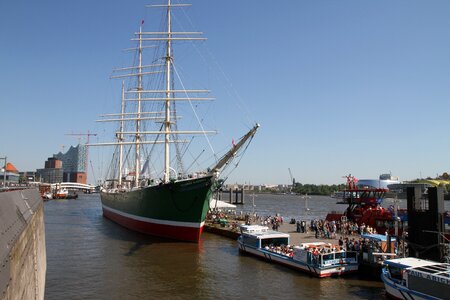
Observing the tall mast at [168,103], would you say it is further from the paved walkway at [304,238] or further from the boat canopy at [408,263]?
the boat canopy at [408,263]

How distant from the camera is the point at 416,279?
1827cm

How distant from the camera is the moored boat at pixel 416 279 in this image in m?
17.1

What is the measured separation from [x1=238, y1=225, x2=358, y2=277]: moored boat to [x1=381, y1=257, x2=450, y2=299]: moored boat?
386 cm

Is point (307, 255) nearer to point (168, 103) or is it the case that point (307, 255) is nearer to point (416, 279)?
point (416, 279)

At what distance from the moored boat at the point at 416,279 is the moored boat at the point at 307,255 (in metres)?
3.86

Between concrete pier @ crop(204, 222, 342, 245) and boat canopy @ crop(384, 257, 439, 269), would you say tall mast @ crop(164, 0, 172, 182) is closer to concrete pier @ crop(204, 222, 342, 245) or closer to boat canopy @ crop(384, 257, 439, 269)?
concrete pier @ crop(204, 222, 342, 245)

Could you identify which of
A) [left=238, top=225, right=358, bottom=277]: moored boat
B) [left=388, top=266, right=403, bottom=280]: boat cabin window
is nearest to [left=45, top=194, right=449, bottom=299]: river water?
[left=238, top=225, right=358, bottom=277]: moored boat

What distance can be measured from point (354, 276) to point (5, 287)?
2251 cm

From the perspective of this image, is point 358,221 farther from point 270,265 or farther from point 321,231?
point 270,265

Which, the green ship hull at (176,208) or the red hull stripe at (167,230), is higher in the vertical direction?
the green ship hull at (176,208)

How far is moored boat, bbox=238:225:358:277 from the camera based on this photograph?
24328 mm

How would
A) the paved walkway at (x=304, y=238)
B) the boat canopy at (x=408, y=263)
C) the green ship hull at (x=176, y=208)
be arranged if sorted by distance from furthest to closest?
the green ship hull at (x=176, y=208) < the paved walkway at (x=304, y=238) < the boat canopy at (x=408, y=263)

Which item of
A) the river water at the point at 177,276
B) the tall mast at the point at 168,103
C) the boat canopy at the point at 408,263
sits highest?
the tall mast at the point at 168,103

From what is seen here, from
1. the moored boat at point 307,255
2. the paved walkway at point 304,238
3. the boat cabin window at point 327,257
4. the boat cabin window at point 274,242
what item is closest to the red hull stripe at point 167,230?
the moored boat at point 307,255
